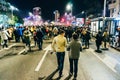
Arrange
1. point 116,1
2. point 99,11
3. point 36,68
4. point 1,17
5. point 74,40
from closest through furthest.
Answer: point 74,40, point 36,68, point 116,1, point 1,17, point 99,11

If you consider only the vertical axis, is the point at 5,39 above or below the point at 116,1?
below

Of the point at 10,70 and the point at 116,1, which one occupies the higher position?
the point at 116,1

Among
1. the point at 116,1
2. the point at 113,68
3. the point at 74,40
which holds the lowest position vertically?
the point at 113,68

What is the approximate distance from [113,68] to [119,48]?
375 inches

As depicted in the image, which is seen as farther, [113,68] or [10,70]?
[113,68]

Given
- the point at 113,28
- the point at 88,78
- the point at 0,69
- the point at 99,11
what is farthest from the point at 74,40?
the point at 99,11

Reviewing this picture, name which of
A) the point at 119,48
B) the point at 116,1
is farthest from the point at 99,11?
the point at 119,48

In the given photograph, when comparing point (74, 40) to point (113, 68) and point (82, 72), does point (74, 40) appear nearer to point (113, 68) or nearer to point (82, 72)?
point (82, 72)

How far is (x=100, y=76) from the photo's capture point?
10.7 meters

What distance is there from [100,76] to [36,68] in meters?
3.25

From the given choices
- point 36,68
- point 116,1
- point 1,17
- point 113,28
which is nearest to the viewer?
point 36,68

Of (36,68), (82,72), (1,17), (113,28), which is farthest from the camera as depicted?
(1,17)

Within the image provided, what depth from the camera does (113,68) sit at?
1285 centimetres

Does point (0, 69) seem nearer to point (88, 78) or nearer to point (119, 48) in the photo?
point (88, 78)
